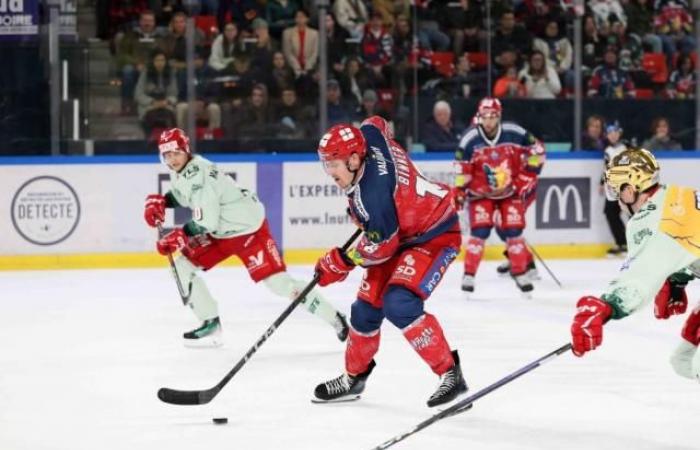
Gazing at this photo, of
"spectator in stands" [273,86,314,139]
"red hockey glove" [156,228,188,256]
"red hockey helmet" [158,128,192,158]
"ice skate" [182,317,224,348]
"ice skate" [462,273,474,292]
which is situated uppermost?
"red hockey helmet" [158,128,192,158]

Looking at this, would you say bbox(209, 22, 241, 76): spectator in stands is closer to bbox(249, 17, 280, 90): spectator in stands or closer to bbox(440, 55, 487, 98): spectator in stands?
bbox(249, 17, 280, 90): spectator in stands

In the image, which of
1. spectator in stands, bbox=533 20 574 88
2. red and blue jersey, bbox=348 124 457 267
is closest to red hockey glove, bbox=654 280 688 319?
red and blue jersey, bbox=348 124 457 267

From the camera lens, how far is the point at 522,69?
37.6 feet

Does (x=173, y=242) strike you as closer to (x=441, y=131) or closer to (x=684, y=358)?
(x=684, y=358)

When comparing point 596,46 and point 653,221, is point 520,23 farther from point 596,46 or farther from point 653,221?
point 653,221

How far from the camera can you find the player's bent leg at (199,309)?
21.9 ft

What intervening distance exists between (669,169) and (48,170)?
5.14m

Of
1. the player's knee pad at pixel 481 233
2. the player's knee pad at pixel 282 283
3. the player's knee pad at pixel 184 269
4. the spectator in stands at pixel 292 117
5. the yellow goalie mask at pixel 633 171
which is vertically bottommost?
the player's knee pad at pixel 481 233

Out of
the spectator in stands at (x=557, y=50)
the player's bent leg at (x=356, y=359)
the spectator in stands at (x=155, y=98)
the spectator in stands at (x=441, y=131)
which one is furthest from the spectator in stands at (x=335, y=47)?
the player's bent leg at (x=356, y=359)

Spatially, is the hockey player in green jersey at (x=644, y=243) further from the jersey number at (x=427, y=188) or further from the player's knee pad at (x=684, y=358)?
the jersey number at (x=427, y=188)

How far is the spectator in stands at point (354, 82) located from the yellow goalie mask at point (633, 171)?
6930 millimetres

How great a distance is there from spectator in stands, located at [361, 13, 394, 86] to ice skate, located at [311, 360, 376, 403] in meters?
6.10

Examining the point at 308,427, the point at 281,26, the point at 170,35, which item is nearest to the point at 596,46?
the point at 281,26

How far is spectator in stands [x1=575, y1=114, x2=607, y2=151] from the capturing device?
11148mm
